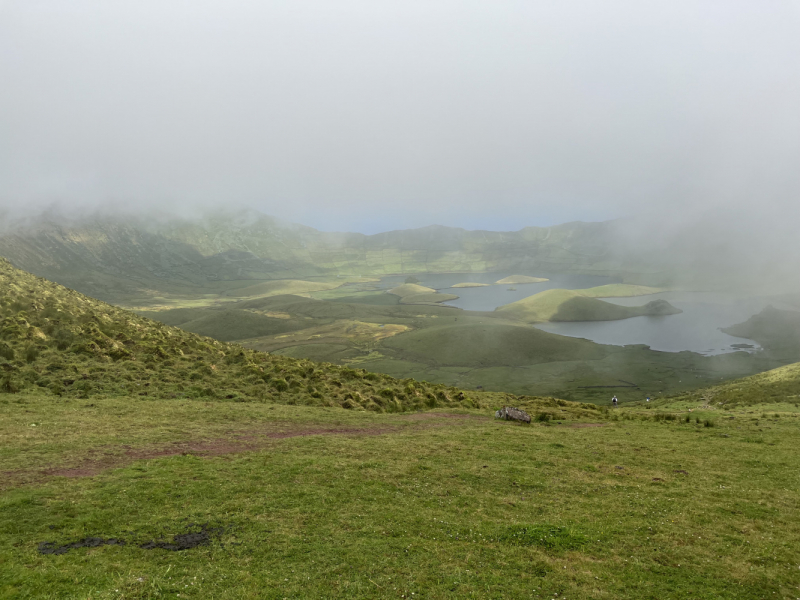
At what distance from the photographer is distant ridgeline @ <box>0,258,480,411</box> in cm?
3167

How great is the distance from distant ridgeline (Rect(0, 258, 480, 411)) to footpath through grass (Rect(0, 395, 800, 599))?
5.06 meters

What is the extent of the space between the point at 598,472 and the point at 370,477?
428 inches

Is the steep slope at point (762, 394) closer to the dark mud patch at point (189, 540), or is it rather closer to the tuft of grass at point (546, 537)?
the tuft of grass at point (546, 537)

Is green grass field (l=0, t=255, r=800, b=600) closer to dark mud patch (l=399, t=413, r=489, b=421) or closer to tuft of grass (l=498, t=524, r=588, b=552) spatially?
tuft of grass (l=498, t=524, r=588, b=552)

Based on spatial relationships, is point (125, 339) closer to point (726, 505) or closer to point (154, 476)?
point (154, 476)

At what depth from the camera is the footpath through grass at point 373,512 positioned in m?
10.6

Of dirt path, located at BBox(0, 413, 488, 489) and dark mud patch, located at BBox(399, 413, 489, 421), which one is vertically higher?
dirt path, located at BBox(0, 413, 488, 489)

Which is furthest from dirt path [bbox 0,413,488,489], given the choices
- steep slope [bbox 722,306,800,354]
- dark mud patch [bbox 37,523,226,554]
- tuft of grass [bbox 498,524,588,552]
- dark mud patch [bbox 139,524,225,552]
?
steep slope [bbox 722,306,800,354]

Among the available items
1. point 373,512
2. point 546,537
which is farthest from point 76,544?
point 546,537

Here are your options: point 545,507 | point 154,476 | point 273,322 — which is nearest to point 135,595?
point 154,476

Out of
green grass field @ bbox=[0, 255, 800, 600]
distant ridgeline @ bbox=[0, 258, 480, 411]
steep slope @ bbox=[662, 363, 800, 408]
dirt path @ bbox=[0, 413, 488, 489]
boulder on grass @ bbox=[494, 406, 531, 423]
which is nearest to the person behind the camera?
green grass field @ bbox=[0, 255, 800, 600]

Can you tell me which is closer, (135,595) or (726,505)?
(135,595)

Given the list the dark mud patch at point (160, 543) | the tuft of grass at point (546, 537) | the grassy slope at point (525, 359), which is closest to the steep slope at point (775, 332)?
the grassy slope at point (525, 359)

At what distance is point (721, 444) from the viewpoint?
2627 cm
